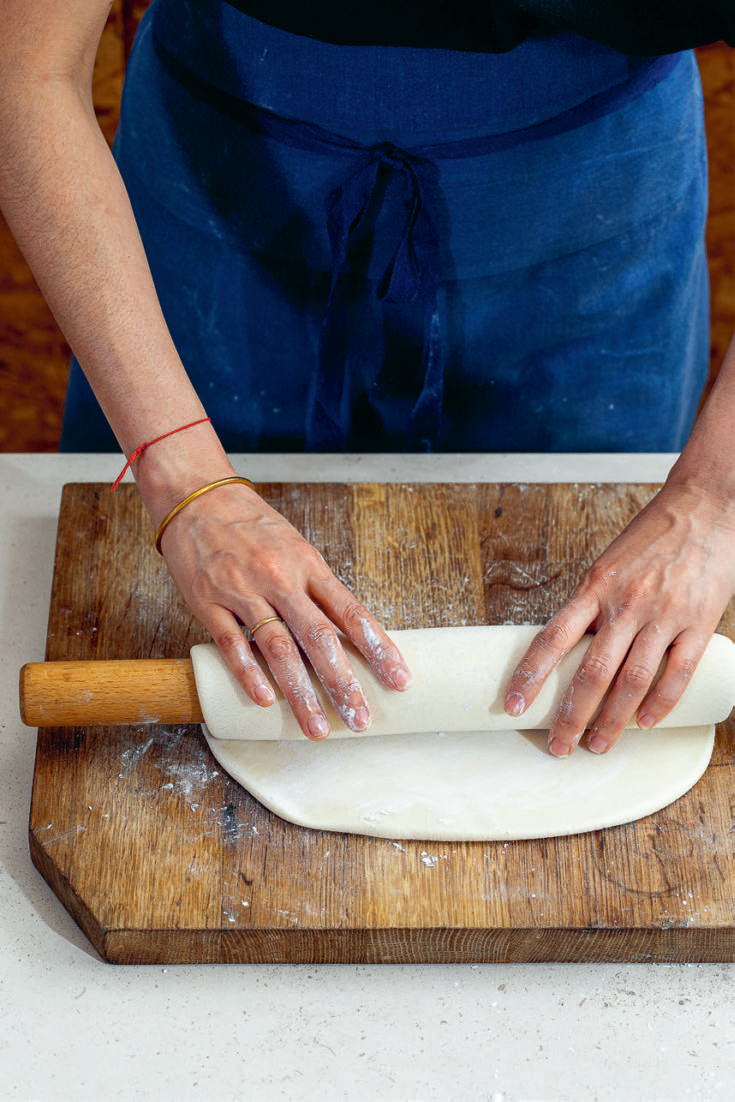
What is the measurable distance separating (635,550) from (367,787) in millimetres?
412

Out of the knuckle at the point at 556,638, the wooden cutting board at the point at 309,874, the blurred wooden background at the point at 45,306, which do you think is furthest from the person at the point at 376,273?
the blurred wooden background at the point at 45,306

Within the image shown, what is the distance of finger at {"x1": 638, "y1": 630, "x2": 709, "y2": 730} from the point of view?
1.14 meters

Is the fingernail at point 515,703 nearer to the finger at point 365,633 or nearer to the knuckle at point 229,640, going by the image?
the finger at point 365,633

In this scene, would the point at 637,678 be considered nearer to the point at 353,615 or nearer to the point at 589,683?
the point at 589,683

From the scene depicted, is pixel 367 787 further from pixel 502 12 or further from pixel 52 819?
pixel 502 12

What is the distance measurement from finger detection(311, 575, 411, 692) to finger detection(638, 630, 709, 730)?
0.89 ft

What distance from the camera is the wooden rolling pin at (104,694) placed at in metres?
1.13

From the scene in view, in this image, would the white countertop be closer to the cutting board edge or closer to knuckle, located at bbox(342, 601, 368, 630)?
the cutting board edge

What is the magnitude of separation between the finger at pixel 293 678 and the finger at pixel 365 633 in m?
0.06

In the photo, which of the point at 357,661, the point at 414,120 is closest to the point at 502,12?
the point at 414,120

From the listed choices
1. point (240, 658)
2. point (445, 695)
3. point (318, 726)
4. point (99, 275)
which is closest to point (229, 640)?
point (240, 658)

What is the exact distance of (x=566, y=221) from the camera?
1.53m

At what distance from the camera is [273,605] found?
1.16 meters

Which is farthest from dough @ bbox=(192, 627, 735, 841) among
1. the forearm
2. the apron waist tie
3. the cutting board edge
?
the apron waist tie
